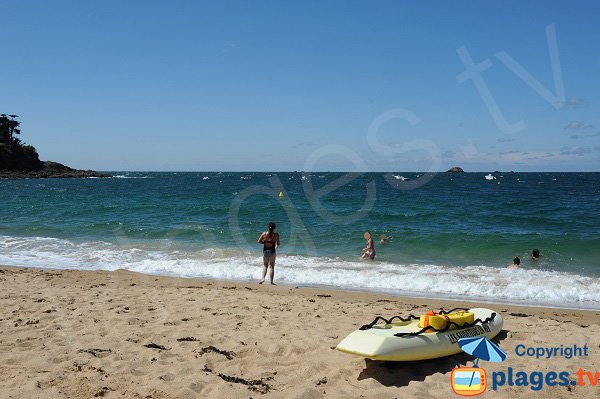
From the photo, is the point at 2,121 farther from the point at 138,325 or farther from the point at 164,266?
the point at 138,325

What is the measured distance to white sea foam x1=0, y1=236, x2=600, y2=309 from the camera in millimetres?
10149

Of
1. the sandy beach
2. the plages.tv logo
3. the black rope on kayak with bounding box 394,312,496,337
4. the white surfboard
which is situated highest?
the black rope on kayak with bounding box 394,312,496,337

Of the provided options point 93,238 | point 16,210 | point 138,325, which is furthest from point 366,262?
point 16,210

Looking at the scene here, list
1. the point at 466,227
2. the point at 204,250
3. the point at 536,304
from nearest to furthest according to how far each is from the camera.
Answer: the point at 536,304, the point at 204,250, the point at 466,227

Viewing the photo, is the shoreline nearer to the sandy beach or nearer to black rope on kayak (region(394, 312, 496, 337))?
the sandy beach

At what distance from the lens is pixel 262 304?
8273 millimetres

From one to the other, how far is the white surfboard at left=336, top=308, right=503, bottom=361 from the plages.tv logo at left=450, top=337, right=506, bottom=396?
128 millimetres

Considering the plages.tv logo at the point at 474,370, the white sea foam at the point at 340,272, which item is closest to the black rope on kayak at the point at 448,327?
the plages.tv logo at the point at 474,370

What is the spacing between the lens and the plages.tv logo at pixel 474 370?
182 inches

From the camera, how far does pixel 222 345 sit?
5.88 metres

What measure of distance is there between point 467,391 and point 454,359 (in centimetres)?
79

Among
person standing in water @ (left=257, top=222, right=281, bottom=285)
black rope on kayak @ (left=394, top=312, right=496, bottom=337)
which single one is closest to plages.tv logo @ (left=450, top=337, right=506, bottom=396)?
black rope on kayak @ (left=394, top=312, right=496, bottom=337)

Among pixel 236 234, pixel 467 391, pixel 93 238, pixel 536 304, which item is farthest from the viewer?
pixel 236 234

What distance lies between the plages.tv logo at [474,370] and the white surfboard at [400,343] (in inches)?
5.0
